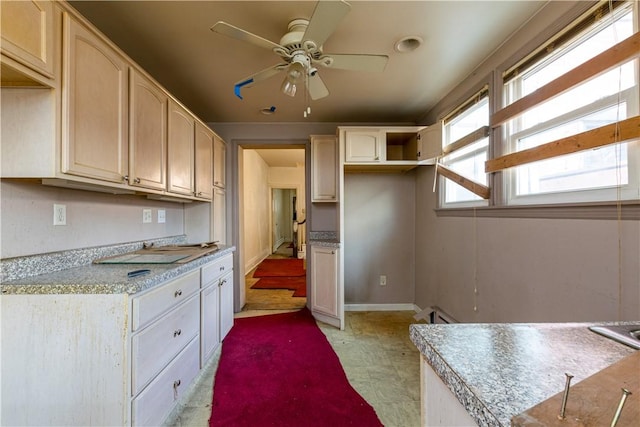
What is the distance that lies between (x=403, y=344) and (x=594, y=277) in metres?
1.60

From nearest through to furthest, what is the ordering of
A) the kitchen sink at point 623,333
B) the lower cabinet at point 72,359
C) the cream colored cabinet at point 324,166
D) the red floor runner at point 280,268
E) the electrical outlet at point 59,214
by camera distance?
the kitchen sink at point 623,333 → the lower cabinet at point 72,359 → the electrical outlet at point 59,214 → the cream colored cabinet at point 324,166 → the red floor runner at point 280,268

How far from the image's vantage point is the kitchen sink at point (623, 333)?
65 centimetres

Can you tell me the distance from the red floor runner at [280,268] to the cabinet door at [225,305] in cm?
254

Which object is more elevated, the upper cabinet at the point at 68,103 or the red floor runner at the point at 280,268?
the upper cabinet at the point at 68,103

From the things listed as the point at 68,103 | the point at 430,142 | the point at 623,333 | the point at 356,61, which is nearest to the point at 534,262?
the point at 623,333

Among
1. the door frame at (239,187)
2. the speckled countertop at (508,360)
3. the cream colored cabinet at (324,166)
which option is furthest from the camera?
the door frame at (239,187)

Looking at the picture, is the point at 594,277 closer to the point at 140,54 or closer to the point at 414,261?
the point at 414,261

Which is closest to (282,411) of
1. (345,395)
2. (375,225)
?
(345,395)

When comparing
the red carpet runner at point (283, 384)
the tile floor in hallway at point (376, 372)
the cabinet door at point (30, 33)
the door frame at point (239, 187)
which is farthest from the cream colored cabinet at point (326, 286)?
the cabinet door at point (30, 33)

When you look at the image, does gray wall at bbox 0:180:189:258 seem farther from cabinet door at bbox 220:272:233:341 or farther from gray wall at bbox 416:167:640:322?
gray wall at bbox 416:167:640:322

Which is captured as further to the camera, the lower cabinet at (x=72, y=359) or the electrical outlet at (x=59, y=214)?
the electrical outlet at (x=59, y=214)

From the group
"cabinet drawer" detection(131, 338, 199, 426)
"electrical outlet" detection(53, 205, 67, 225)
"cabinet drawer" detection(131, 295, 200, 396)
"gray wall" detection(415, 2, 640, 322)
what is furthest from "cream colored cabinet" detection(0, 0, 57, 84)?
"gray wall" detection(415, 2, 640, 322)

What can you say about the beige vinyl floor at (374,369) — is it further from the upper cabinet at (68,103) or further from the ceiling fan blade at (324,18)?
the ceiling fan blade at (324,18)

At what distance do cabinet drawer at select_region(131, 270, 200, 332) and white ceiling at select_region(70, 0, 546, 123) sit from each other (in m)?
1.56
